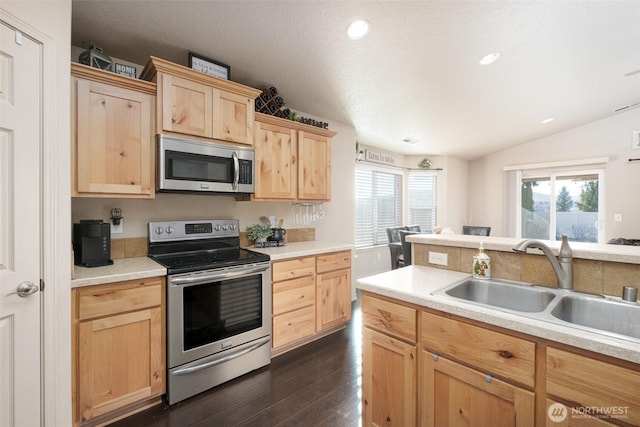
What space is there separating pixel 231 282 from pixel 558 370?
74.7 inches

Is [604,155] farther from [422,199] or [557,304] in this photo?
[557,304]

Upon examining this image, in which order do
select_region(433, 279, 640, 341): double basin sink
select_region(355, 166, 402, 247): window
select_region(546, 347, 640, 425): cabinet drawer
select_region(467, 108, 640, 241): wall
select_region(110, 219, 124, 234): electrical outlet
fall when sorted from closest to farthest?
select_region(546, 347, 640, 425): cabinet drawer
select_region(433, 279, 640, 341): double basin sink
select_region(110, 219, 124, 234): electrical outlet
select_region(467, 108, 640, 241): wall
select_region(355, 166, 402, 247): window

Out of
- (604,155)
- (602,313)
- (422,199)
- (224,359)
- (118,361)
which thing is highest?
(604,155)

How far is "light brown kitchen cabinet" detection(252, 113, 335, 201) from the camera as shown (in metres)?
2.67

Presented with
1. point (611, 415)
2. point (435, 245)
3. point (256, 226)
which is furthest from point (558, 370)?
point (256, 226)

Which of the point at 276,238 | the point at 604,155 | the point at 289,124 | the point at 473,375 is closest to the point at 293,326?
the point at 276,238

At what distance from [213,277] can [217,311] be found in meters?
0.27

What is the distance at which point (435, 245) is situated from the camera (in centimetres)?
187

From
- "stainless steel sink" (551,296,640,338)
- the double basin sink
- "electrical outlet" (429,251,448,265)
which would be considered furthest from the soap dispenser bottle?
"stainless steel sink" (551,296,640,338)

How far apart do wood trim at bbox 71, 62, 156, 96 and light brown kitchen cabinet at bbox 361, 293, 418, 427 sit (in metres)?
2.03

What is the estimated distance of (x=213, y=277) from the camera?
79.5 inches

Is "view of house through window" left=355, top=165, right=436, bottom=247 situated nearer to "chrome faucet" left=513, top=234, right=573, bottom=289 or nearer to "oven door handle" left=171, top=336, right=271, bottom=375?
"oven door handle" left=171, top=336, right=271, bottom=375

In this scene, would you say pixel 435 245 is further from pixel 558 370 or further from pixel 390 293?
pixel 558 370

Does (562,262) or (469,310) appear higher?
(562,262)
